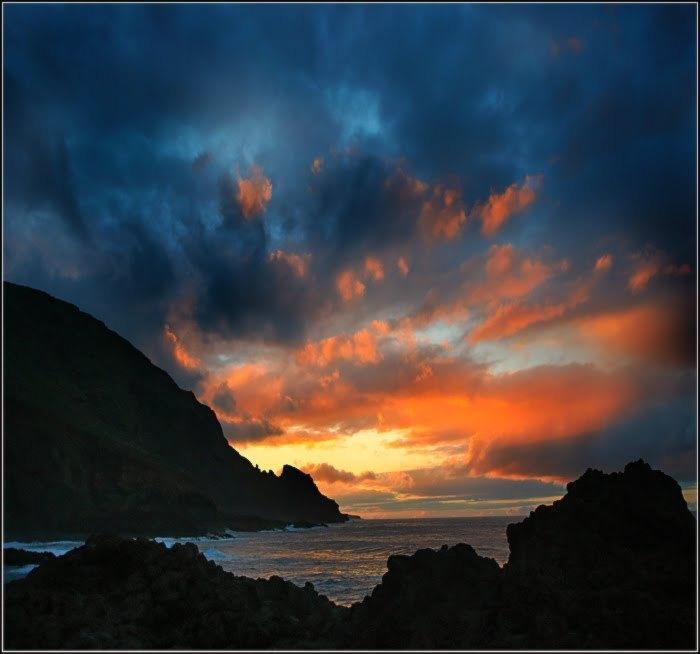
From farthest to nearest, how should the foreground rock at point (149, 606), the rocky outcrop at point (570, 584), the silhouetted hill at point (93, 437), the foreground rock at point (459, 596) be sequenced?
1. the silhouetted hill at point (93, 437)
2. the foreground rock at point (149, 606)
3. the foreground rock at point (459, 596)
4. the rocky outcrop at point (570, 584)

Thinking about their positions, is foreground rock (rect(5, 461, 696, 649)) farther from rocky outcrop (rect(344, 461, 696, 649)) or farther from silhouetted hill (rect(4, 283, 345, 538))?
silhouetted hill (rect(4, 283, 345, 538))

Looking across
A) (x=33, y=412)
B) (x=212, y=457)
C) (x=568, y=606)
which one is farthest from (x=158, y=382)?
(x=568, y=606)

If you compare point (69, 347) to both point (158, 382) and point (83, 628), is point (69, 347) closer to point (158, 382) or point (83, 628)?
point (158, 382)

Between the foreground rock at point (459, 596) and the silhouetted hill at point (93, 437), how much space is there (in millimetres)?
71787

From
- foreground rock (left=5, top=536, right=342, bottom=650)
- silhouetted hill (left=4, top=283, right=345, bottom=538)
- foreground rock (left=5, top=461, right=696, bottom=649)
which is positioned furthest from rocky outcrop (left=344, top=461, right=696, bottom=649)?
silhouetted hill (left=4, top=283, right=345, bottom=538)

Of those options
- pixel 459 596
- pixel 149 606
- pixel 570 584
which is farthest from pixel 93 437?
pixel 570 584

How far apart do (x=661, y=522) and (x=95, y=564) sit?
70.1 ft

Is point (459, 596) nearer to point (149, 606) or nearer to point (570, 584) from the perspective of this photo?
point (570, 584)

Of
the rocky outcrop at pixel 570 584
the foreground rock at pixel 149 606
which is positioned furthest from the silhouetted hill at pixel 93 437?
the rocky outcrop at pixel 570 584

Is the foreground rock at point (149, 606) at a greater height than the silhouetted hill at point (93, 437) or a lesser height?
lesser

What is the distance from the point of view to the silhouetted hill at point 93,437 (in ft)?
302

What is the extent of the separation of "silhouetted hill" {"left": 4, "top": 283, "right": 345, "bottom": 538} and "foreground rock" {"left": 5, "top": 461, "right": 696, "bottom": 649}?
236 ft

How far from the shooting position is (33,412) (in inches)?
3863

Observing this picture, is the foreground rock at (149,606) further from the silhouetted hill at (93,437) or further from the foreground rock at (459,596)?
the silhouetted hill at (93,437)
